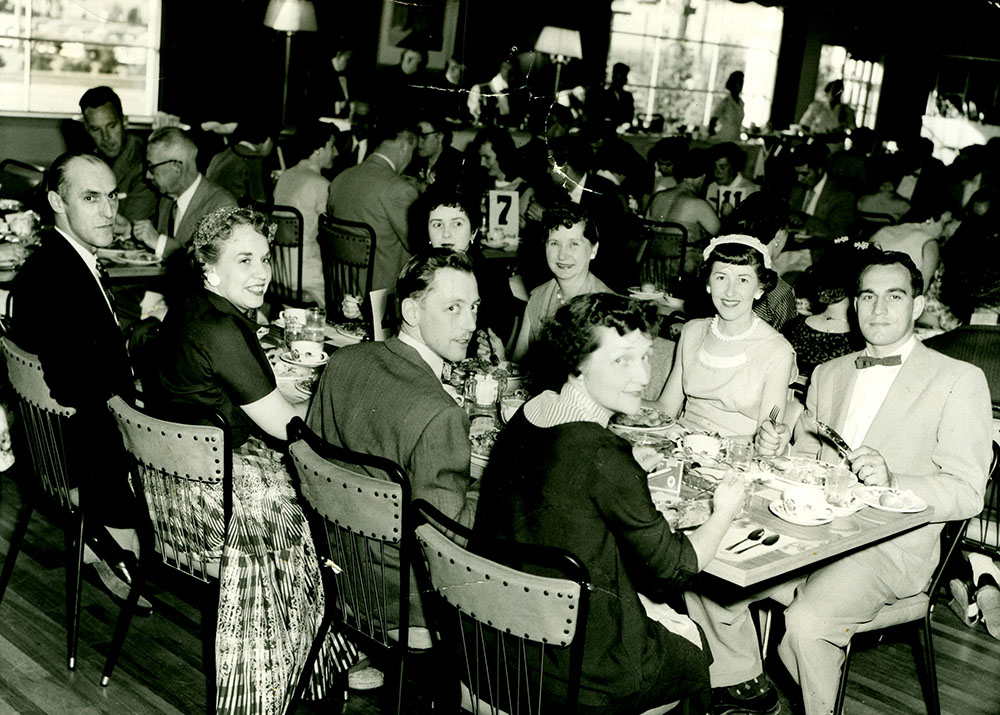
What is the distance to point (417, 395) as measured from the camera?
254 cm

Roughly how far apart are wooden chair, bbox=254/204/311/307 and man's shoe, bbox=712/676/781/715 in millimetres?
3447

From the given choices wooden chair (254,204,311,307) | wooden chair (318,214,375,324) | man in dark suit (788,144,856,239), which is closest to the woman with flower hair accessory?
wooden chair (318,214,375,324)

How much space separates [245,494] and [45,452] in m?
0.72

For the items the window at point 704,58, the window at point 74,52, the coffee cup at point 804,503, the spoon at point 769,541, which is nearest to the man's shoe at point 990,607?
the coffee cup at point 804,503

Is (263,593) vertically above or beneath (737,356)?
beneath

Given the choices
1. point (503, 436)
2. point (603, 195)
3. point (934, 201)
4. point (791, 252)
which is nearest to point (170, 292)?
point (603, 195)

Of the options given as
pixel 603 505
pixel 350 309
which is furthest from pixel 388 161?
pixel 603 505

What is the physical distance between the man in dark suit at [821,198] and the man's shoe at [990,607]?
15.2 ft

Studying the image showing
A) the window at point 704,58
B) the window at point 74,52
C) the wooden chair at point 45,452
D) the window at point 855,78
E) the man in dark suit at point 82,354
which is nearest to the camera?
the wooden chair at point 45,452

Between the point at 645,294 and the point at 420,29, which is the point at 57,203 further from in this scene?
the point at 420,29

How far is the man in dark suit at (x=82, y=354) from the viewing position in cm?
321

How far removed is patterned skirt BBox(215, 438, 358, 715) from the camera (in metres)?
2.84

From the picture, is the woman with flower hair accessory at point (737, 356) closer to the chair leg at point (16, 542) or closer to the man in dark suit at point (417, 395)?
the man in dark suit at point (417, 395)

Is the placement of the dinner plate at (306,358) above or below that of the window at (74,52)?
below
